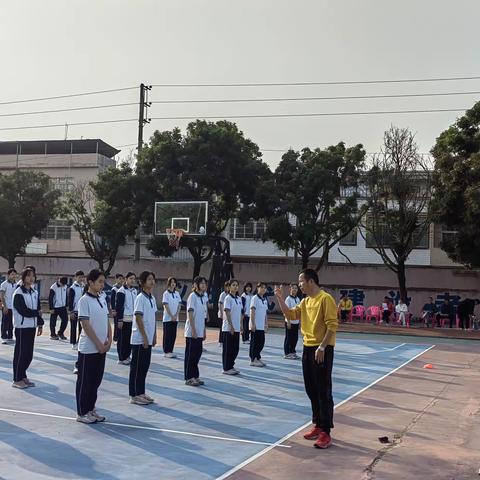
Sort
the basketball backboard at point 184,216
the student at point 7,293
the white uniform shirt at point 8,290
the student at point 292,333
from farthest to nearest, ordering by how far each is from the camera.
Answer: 1. the basketball backboard at point 184,216
2. the white uniform shirt at point 8,290
3. the student at point 7,293
4. the student at point 292,333

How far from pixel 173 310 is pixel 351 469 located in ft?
23.2

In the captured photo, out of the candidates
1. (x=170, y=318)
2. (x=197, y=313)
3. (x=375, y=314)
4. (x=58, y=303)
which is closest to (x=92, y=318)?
(x=197, y=313)

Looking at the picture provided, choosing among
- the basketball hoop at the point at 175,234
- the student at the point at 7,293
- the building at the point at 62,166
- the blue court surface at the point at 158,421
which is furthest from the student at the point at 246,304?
the building at the point at 62,166

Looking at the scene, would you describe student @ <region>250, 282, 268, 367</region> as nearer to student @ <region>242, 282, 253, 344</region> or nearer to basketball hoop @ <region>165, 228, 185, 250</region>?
student @ <region>242, 282, 253, 344</region>

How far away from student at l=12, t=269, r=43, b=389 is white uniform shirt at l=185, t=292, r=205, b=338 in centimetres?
219

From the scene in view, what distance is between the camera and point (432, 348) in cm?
1680

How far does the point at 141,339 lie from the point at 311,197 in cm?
1895

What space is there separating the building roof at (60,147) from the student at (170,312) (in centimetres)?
2987

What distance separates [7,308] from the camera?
13.7 meters

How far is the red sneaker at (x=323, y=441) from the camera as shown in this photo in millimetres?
6121

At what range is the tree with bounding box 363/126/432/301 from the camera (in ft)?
87.1

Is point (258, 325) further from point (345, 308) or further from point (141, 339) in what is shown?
point (345, 308)

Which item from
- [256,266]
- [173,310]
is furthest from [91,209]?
[173,310]

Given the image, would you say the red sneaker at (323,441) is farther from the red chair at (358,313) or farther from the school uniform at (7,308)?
the red chair at (358,313)
